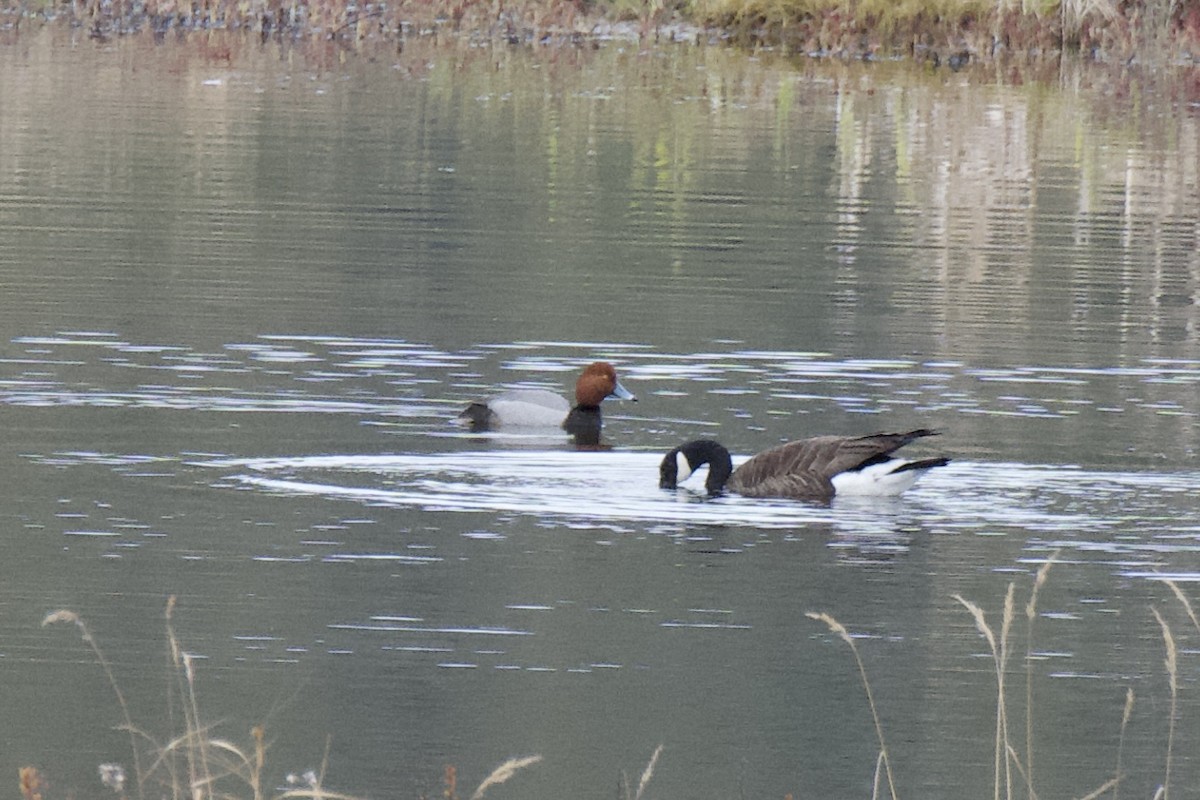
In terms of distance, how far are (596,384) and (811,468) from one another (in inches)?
119

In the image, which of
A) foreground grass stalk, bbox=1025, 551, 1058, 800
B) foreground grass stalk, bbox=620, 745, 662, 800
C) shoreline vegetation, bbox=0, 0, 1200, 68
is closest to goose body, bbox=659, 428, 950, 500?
foreground grass stalk, bbox=1025, 551, 1058, 800

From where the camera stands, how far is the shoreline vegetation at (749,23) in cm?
5156

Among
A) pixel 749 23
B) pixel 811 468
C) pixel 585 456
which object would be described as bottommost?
pixel 585 456

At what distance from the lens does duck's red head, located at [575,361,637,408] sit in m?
16.3

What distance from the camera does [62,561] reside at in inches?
451

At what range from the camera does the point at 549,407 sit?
16094 millimetres

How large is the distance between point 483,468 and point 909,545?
2.78 m

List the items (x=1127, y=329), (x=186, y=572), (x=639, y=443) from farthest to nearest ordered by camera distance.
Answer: (x=1127, y=329), (x=639, y=443), (x=186, y=572)

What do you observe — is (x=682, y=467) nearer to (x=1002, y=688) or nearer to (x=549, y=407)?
(x=549, y=407)

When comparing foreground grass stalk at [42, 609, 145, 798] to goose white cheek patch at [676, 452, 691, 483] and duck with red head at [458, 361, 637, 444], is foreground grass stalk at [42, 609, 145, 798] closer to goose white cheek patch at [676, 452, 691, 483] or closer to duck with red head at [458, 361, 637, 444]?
goose white cheek patch at [676, 452, 691, 483]

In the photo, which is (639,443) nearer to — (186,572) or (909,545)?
(909,545)

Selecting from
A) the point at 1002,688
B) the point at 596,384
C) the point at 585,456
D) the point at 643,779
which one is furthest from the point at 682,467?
the point at 643,779

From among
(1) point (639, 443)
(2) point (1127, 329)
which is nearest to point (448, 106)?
(2) point (1127, 329)

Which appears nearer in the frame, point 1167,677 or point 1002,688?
point 1002,688
